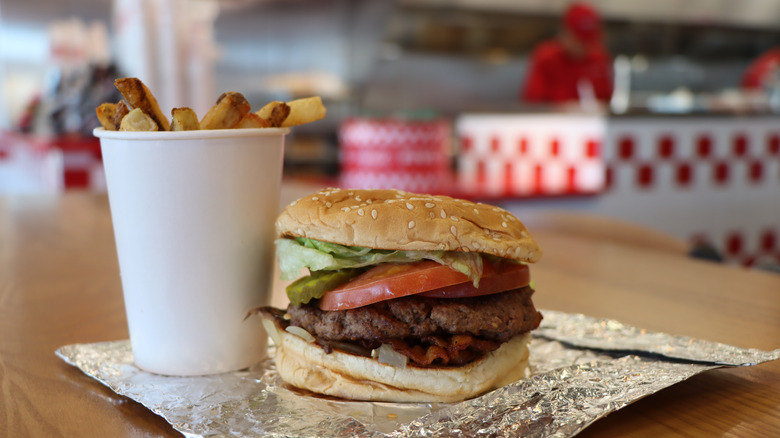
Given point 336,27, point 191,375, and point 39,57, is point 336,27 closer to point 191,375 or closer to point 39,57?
point 39,57

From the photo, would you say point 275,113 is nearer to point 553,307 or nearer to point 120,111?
point 120,111

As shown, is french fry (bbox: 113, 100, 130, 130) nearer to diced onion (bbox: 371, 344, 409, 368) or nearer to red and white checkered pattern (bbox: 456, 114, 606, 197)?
diced onion (bbox: 371, 344, 409, 368)

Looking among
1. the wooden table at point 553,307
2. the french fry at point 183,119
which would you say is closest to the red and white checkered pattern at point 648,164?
the wooden table at point 553,307

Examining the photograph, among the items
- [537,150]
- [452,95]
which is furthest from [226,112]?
[452,95]

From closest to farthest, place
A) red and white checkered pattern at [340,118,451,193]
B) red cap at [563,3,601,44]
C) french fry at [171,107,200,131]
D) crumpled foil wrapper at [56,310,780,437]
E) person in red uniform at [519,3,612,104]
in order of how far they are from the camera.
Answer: crumpled foil wrapper at [56,310,780,437] → french fry at [171,107,200,131] → red and white checkered pattern at [340,118,451,193] → red cap at [563,3,601,44] → person in red uniform at [519,3,612,104]

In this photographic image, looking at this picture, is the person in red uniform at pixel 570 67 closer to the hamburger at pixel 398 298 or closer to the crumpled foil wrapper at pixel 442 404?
the crumpled foil wrapper at pixel 442 404

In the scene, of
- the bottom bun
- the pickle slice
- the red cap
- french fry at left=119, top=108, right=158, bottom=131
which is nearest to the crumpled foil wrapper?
the bottom bun
